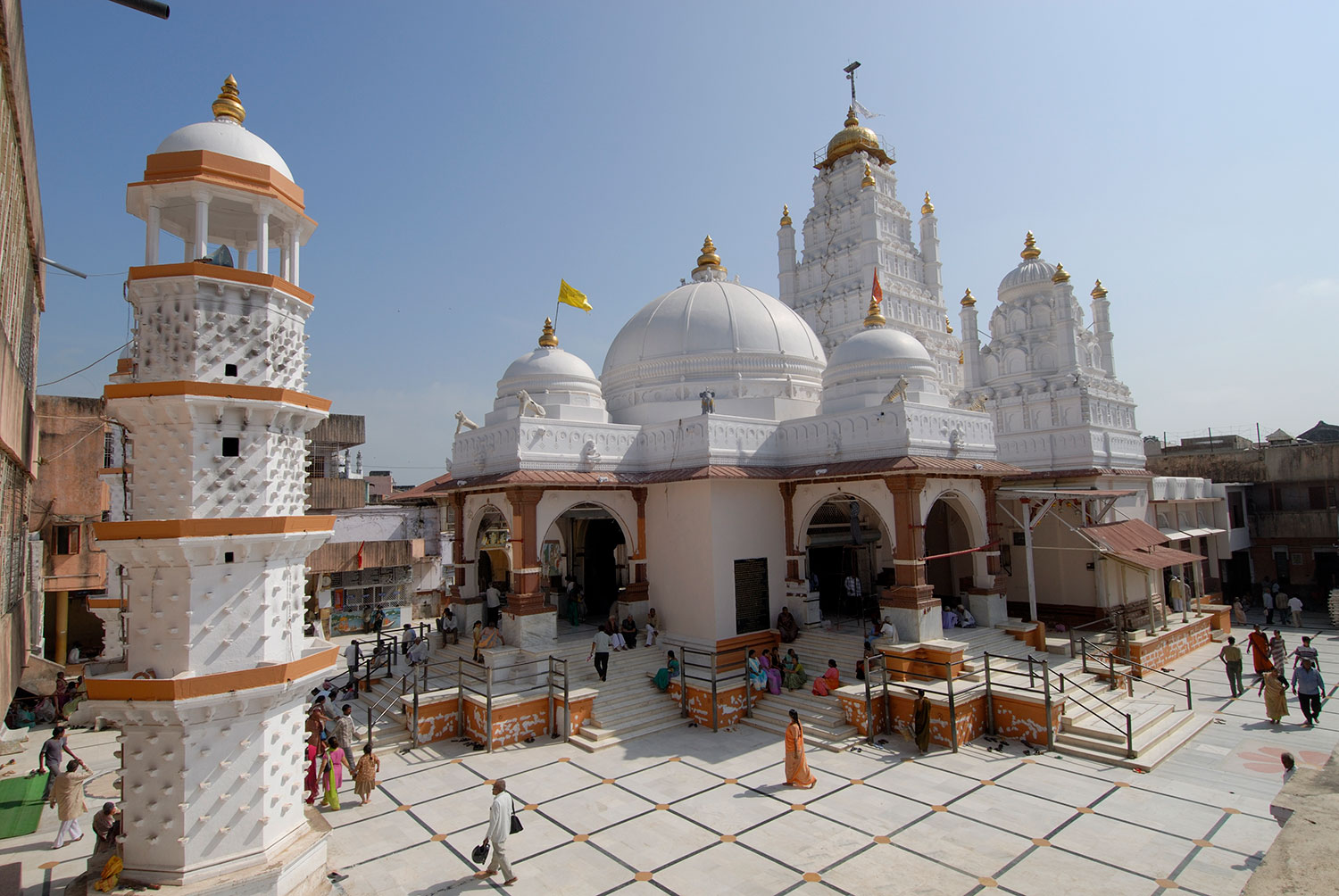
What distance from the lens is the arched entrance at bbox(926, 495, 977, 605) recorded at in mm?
20781

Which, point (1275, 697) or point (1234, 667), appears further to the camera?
point (1234, 667)

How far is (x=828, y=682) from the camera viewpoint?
14258 mm

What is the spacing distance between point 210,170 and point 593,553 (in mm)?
15759

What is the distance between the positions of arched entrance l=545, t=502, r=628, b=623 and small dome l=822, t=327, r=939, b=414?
7.53 meters

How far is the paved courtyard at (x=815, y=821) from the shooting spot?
27.9 ft

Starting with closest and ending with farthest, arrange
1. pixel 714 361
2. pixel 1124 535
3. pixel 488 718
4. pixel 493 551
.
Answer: pixel 488 718, pixel 1124 535, pixel 714 361, pixel 493 551

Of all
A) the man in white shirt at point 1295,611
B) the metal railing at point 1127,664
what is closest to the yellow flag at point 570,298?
the metal railing at point 1127,664

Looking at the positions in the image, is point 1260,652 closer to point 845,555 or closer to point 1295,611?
point 845,555

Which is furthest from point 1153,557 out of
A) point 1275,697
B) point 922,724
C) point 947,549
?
point 922,724

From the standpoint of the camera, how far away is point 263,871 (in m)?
6.74

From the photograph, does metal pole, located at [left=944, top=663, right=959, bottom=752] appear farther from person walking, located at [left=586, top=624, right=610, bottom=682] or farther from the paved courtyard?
person walking, located at [left=586, top=624, right=610, bottom=682]

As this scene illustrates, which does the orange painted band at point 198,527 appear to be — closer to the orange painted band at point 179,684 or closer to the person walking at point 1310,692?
the orange painted band at point 179,684

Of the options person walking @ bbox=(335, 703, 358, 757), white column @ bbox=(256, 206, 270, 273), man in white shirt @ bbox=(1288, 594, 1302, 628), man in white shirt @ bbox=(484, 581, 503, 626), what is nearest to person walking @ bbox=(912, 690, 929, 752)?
person walking @ bbox=(335, 703, 358, 757)

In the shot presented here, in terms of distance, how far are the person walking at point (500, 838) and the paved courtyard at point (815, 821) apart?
0.58 feet
